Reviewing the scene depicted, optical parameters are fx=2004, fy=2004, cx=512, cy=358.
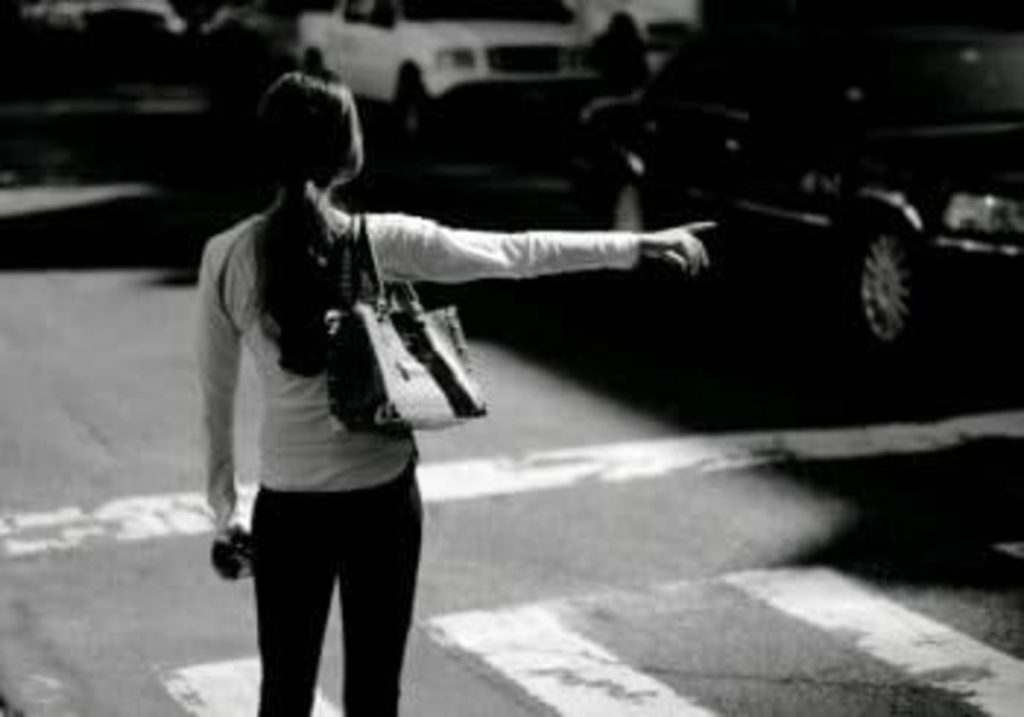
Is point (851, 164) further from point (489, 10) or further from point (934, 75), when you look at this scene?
point (489, 10)

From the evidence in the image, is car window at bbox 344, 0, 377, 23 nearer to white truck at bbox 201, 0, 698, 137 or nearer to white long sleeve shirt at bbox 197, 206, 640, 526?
white truck at bbox 201, 0, 698, 137

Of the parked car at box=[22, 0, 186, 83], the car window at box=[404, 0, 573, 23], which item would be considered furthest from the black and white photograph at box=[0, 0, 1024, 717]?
the parked car at box=[22, 0, 186, 83]

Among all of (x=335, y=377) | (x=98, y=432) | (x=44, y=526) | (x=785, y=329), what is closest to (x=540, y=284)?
(x=785, y=329)

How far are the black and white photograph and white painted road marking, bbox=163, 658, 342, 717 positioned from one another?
1cm

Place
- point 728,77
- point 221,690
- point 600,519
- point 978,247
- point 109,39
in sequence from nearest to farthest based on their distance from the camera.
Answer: point 221,690
point 600,519
point 978,247
point 728,77
point 109,39

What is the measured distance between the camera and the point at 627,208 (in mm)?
13883

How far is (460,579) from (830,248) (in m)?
5.06

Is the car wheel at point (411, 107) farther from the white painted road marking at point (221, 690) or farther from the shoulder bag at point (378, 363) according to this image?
the shoulder bag at point (378, 363)

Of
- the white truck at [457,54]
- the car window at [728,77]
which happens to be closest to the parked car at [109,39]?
the white truck at [457,54]

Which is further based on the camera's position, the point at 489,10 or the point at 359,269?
the point at 489,10

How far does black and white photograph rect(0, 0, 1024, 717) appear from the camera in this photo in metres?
4.15

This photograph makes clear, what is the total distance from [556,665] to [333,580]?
84.5 inches

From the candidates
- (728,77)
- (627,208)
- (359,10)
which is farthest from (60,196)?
(728,77)

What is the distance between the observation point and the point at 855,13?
91.5 ft
